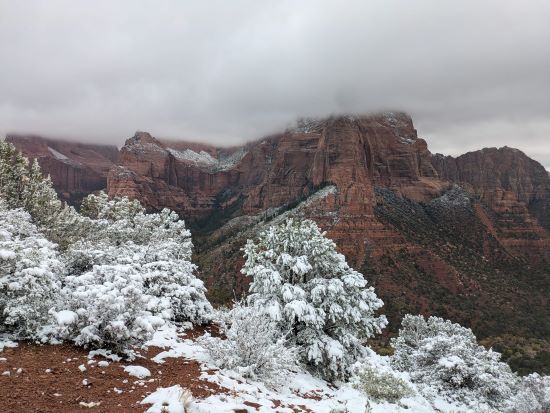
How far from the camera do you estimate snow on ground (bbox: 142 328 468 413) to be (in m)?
7.48

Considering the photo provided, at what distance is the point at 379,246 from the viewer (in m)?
103

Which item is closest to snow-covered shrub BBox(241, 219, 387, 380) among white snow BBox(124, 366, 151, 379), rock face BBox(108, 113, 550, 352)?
white snow BBox(124, 366, 151, 379)

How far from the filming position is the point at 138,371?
8.84m

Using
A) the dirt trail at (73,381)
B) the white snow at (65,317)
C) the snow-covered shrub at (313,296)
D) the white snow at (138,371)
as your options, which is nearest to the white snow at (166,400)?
the dirt trail at (73,381)

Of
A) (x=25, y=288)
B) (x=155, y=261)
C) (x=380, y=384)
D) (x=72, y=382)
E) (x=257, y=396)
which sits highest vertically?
(x=25, y=288)

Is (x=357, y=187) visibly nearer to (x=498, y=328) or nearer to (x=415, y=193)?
(x=415, y=193)

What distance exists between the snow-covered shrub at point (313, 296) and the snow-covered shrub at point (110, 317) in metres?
4.26

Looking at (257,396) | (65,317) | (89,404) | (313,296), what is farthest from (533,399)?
(65,317)

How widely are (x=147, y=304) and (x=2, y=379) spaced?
347 cm

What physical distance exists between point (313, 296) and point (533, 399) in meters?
10.7

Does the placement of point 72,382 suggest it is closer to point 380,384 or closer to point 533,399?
point 380,384

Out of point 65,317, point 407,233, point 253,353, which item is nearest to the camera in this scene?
point 65,317

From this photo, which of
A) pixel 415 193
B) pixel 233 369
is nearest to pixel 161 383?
pixel 233 369

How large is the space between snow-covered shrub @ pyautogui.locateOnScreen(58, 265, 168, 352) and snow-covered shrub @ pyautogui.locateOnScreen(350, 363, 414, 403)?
5.79 m
